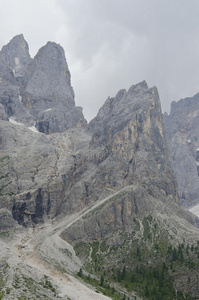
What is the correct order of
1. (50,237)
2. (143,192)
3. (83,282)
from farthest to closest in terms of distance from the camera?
(143,192), (50,237), (83,282)

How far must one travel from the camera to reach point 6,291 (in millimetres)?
95188

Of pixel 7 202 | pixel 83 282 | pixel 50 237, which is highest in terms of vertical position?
pixel 7 202

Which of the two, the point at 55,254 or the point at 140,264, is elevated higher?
the point at 55,254

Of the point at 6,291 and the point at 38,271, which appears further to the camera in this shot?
the point at 38,271

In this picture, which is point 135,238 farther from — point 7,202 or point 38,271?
point 7,202

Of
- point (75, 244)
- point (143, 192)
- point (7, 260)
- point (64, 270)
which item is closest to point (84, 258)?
point (75, 244)

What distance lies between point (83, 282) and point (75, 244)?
42126mm

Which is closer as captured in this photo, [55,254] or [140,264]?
[140,264]

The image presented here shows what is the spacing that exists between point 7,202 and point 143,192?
269 ft

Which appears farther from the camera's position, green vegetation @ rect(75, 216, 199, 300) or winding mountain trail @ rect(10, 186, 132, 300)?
green vegetation @ rect(75, 216, 199, 300)

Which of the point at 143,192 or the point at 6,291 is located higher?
the point at 143,192

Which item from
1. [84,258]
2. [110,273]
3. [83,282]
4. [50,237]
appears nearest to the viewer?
[83,282]

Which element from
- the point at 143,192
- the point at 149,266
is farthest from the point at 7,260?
the point at 143,192

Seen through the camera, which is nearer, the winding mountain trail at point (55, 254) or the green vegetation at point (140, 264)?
the winding mountain trail at point (55, 254)
